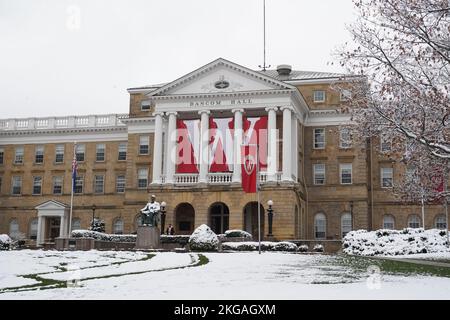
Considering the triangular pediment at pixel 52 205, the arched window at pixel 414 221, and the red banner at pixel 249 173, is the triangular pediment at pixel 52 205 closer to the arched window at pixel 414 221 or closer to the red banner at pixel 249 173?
the red banner at pixel 249 173

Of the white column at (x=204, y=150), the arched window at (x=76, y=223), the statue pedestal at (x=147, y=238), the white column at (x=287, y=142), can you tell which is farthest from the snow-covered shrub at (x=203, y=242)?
the arched window at (x=76, y=223)

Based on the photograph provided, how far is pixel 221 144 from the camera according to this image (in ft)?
164

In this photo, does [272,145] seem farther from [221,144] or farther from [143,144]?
[143,144]

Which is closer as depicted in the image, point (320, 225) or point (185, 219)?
point (185, 219)

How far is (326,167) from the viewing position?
56719mm

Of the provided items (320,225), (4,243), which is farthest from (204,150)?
(4,243)

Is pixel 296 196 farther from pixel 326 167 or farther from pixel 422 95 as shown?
pixel 422 95

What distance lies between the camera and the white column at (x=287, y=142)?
4928cm

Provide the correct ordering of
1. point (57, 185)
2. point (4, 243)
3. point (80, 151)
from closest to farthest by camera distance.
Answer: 1. point (4, 243)
2. point (80, 151)
3. point (57, 185)

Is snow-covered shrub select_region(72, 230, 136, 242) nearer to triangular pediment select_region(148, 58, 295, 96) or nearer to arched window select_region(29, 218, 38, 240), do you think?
triangular pediment select_region(148, 58, 295, 96)

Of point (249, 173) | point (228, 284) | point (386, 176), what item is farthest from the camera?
point (386, 176)

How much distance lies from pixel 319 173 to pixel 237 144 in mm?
10959
